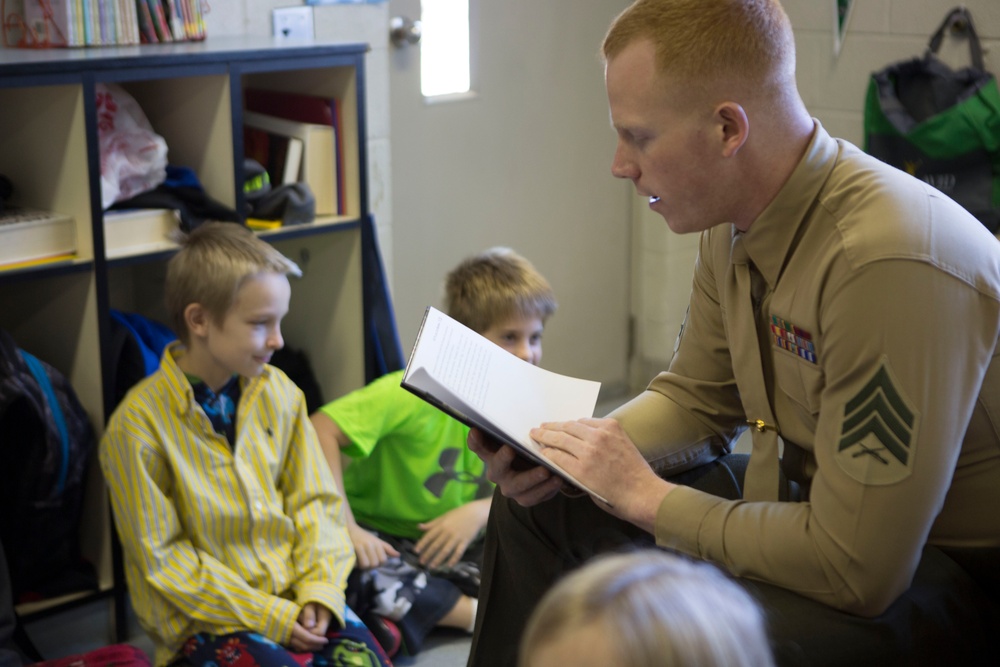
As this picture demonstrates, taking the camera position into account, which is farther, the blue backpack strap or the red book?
the red book

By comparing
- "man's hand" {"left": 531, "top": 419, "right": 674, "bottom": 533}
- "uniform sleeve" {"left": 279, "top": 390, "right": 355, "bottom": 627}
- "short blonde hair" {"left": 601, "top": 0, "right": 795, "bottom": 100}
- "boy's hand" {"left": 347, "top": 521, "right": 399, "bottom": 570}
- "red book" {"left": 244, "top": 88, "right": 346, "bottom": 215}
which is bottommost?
"boy's hand" {"left": 347, "top": 521, "right": 399, "bottom": 570}

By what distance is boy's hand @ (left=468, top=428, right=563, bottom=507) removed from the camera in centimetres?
155

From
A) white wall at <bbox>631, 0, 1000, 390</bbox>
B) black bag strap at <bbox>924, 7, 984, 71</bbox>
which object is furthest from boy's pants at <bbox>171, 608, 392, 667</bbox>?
black bag strap at <bbox>924, 7, 984, 71</bbox>

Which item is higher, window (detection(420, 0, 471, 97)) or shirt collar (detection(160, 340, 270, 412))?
window (detection(420, 0, 471, 97))

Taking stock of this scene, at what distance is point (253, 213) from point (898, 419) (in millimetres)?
1506

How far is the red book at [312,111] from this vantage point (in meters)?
2.43

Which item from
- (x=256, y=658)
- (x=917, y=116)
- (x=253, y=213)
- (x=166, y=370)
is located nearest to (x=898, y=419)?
(x=256, y=658)

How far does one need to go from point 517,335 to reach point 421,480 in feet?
1.20

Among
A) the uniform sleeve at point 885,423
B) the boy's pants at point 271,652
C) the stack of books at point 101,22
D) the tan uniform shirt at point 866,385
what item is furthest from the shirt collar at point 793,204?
the stack of books at point 101,22

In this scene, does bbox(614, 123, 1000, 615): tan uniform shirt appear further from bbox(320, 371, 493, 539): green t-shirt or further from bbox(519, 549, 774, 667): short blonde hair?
bbox(320, 371, 493, 539): green t-shirt

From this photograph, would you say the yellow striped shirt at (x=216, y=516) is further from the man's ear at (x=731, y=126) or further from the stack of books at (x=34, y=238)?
the man's ear at (x=731, y=126)

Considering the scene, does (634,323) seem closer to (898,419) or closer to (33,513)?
(33,513)

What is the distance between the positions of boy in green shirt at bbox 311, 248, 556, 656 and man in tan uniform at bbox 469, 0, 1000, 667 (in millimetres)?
584

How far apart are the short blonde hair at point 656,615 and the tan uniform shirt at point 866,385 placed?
1.27 ft
